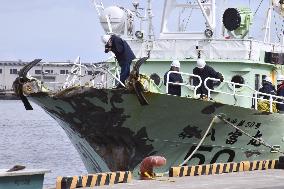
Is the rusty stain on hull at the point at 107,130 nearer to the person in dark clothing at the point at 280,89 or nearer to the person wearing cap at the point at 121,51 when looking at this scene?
the person wearing cap at the point at 121,51

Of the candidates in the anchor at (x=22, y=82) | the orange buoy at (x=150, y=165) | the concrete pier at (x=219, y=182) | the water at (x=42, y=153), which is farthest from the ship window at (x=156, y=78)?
the orange buoy at (x=150, y=165)

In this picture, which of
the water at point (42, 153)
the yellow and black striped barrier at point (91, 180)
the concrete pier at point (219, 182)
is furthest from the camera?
the water at point (42, 153)

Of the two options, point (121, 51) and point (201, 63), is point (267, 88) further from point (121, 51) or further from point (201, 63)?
point (121, 51)

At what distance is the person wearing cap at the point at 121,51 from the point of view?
20891mm

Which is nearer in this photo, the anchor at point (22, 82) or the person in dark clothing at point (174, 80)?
the anchor at point (22, 82)

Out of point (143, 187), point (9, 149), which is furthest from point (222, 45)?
point (9, 149)

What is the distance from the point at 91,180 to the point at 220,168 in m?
3.91

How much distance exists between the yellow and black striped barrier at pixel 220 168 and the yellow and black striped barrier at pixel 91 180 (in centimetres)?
154

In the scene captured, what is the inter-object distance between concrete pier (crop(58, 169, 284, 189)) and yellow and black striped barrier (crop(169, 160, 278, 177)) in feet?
1.09

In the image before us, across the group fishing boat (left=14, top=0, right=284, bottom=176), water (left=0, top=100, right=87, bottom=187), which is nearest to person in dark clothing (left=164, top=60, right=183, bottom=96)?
fishing boat (left=14, top=0, right=284, bottom=176)

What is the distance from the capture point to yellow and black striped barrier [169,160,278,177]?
19.5 m

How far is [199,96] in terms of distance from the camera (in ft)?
72.7

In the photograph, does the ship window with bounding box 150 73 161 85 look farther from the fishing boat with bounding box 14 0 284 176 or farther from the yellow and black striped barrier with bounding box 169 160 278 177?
the yellow and black striped barrier with bounding box 169 160 278 177

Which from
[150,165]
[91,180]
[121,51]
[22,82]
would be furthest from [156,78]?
[91,180]
